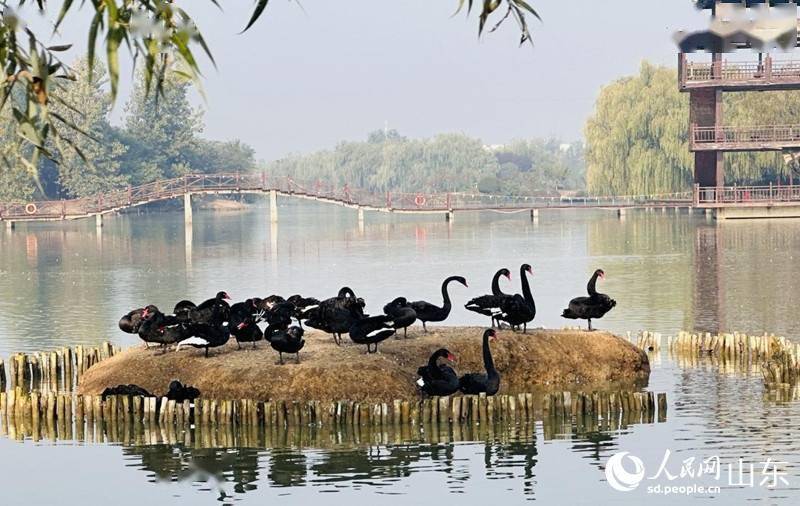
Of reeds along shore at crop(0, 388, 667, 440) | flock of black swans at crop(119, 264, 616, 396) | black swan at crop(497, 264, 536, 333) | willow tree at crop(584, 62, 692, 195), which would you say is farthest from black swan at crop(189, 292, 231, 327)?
willow tree at crop(584, 62, 692, 195)

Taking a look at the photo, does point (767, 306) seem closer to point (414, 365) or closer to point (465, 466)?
point (414, 365)

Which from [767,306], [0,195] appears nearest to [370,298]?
[767,306]

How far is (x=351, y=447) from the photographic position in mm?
20562

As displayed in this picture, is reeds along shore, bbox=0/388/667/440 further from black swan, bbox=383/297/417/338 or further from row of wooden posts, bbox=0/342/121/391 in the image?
row of wooden posts, bbox=0/342/121/391

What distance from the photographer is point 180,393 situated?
70.0 ft

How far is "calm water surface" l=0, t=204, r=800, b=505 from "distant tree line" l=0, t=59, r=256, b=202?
30917 mm

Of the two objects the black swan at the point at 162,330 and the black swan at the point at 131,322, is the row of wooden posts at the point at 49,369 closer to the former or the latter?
the black swan at the point at 131,322

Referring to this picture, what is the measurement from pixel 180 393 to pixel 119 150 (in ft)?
381

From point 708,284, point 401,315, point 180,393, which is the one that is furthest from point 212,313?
point 708,284

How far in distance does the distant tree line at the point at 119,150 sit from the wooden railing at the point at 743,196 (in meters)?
51.1

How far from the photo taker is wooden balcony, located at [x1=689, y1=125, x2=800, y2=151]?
85.2 m

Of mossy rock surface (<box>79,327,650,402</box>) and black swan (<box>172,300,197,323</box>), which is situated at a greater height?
black swan (<box>172,300,197,323</box>)

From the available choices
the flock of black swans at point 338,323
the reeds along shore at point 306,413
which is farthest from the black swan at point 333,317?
the reeds along shore at point 306,413

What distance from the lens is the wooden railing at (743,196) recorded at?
86581 millimetres
